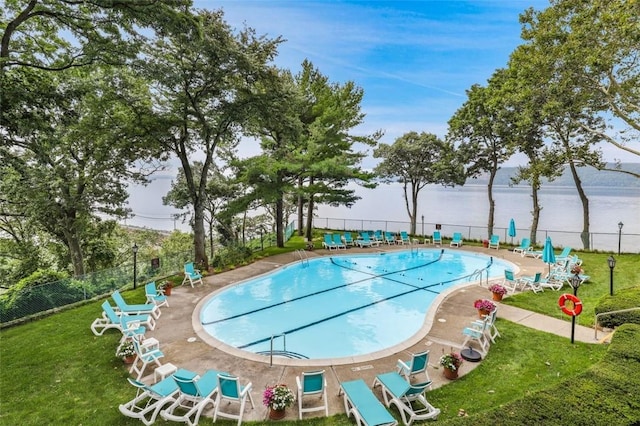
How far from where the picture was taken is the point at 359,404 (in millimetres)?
5141

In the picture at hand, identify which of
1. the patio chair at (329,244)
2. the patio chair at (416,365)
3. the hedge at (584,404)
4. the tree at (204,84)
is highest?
the tree at (204,84)

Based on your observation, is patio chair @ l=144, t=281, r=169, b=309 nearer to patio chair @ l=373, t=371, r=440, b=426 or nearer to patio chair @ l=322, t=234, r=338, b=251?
patio chair @ l=373, t=371, r=440, b=426

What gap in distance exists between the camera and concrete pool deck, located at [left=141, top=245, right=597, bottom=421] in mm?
6406

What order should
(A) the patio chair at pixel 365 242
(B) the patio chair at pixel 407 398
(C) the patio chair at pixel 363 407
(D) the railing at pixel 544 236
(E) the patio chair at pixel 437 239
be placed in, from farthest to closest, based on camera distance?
1. (E) the patio chair at pixel 437 239
2. (A) the patio chair at pixel 365 242
3. (D) the railing at pixel 544 236
4. (B) the patio chair at pixel 407 398
5. (C) the patio chair at pixel 363 407

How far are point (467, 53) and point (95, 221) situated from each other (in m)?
28.9

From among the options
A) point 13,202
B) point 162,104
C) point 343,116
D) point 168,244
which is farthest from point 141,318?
point 168,244

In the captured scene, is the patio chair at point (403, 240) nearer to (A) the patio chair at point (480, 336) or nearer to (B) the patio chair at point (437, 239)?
(B) the patio chair at point (437, 239)

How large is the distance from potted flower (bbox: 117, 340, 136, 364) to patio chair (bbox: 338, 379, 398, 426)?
477cm

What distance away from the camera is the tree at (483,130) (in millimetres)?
19953

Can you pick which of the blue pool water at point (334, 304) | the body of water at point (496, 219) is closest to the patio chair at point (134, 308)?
the blue pool water at point (334, 304)

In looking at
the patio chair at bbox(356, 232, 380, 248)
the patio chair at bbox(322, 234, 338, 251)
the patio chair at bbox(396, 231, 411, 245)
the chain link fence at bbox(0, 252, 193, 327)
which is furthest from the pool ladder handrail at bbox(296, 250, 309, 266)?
the patio chair at bbox(396, 231, 411, 245)

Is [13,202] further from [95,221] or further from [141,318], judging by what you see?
[141,318]

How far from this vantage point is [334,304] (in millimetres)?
11844

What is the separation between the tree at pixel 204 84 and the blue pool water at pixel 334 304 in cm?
479
